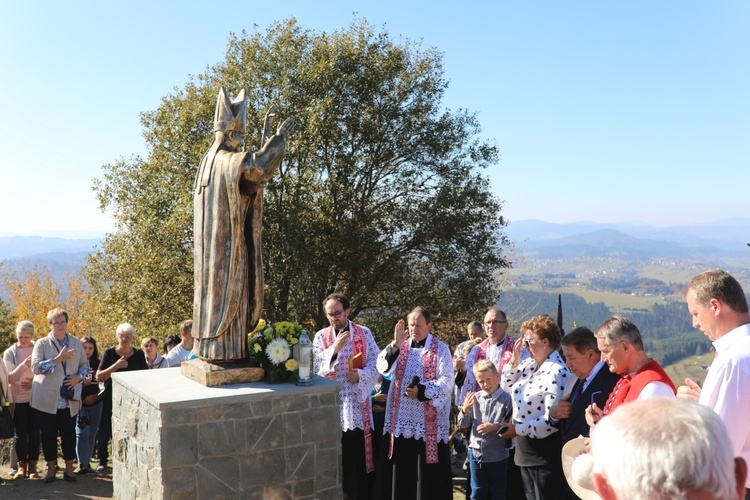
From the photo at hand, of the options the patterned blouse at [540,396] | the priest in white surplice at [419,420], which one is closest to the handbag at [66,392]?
the priest in white surplice at [419,420]

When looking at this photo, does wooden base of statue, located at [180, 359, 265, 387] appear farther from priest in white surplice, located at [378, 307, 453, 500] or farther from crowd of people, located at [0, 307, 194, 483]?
crowd of people, located at [0, 307, 194, 483]

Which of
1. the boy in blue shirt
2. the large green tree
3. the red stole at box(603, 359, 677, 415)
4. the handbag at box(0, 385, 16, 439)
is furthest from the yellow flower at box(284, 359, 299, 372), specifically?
the large green tree

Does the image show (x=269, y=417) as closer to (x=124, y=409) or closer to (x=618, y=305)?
(x=124, y=409)

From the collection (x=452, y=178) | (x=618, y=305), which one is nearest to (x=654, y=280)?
(x=618, y=305)

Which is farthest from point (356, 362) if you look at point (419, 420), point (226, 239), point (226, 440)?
point (226, 239)

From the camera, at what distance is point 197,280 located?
5.46 metres

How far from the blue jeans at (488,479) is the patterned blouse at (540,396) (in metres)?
0.78

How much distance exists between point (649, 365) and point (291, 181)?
12313 millimetres

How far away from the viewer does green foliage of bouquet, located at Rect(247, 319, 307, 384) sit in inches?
211

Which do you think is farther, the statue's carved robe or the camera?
the camera

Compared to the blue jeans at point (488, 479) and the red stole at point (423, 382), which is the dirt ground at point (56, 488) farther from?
the blue jeans at point (488, 479)

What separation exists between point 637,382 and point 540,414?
4.33ft

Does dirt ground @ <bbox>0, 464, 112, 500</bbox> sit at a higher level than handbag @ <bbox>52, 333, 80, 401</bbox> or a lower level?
Result: lower

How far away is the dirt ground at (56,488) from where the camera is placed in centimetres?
681
